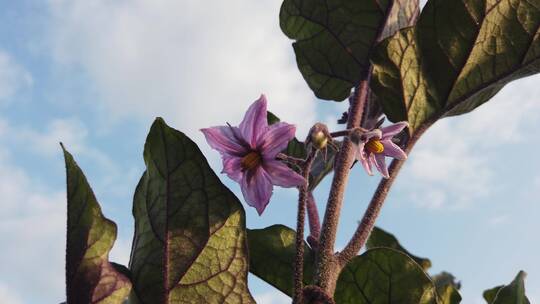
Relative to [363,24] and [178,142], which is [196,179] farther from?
[363,24]

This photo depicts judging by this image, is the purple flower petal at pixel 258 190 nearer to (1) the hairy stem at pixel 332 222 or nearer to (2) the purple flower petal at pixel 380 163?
(1) the hairy stem at pixel 332 222

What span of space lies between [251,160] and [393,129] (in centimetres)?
32

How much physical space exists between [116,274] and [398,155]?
25.4 inches

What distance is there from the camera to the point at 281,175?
127 cm

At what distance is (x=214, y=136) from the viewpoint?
1.35 m

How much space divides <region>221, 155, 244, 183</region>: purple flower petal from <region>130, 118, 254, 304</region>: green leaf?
0.23m

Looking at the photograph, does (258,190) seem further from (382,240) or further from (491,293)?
(491,293)

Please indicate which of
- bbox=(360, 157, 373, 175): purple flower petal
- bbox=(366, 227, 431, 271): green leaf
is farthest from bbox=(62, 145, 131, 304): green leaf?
bbox=(366, 227, 431, 271): green leaf

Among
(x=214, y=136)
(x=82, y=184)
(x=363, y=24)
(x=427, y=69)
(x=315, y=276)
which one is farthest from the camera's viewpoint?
(x=363, y=24)

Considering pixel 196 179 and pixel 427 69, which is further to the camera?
pixel 427 69

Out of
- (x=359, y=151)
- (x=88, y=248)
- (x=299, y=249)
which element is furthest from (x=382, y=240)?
(x=88, y=248)

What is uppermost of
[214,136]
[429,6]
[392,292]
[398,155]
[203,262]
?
[429,6]

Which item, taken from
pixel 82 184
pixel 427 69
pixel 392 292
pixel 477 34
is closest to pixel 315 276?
pixel 392 292

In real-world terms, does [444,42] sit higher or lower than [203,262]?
higher
